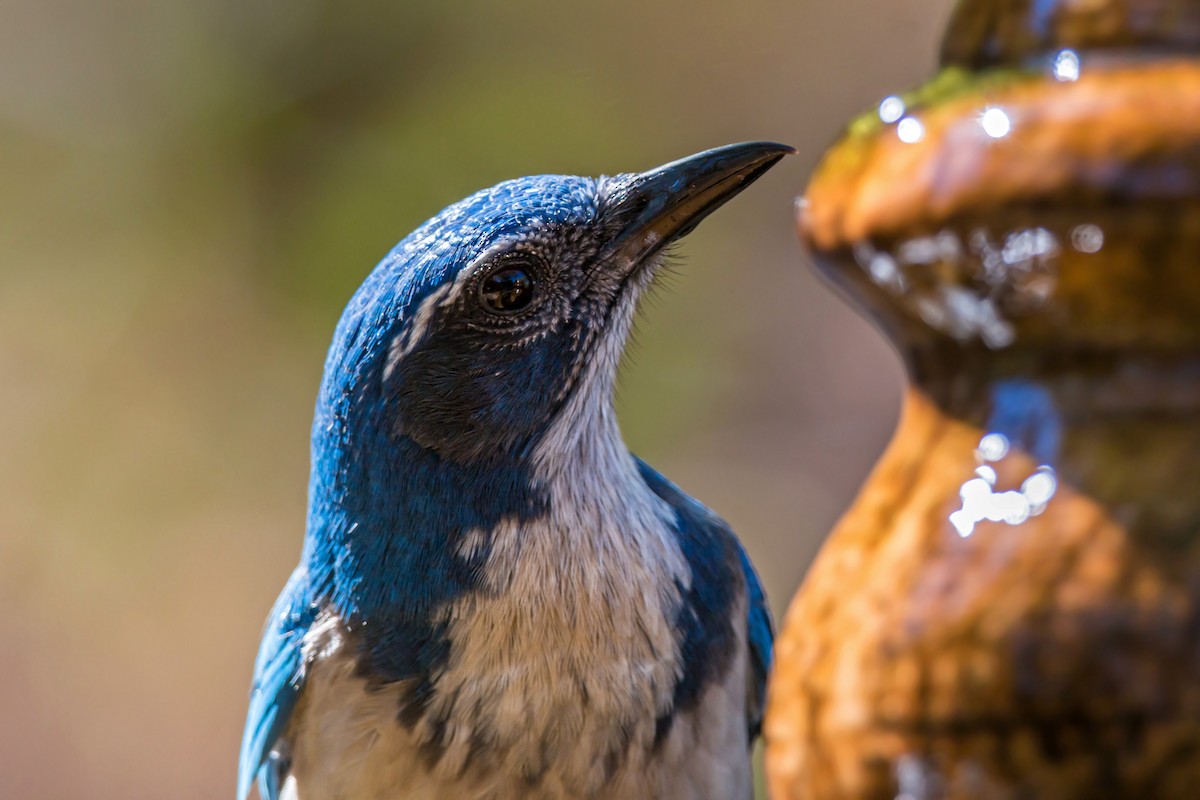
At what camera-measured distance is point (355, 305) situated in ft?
7.43

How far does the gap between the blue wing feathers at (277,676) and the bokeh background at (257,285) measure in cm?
399

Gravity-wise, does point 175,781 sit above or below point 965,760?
below

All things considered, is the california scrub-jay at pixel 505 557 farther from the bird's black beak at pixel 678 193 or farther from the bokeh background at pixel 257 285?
the bokeh background at pixel 257 285

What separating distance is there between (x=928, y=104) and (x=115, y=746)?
725 cm

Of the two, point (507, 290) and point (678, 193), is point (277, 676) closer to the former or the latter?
point (507, 290)

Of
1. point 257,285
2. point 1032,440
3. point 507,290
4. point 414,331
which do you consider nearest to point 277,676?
point 414,331

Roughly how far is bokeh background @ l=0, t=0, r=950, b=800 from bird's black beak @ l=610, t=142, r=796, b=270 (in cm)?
397

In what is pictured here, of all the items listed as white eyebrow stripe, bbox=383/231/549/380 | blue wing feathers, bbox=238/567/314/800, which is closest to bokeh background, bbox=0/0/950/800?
blue wing feathers, bbox=238/567/314/800

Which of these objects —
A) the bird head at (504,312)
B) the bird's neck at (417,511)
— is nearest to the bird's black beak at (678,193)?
the bird head at (504,312)

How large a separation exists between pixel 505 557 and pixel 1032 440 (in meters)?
1.58

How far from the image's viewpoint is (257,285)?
285 inches

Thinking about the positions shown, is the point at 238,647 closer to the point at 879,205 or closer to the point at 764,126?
the point at 764,126

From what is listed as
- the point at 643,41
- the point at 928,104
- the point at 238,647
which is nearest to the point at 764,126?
the point at 643,41

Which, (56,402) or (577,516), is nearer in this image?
(577,516)
